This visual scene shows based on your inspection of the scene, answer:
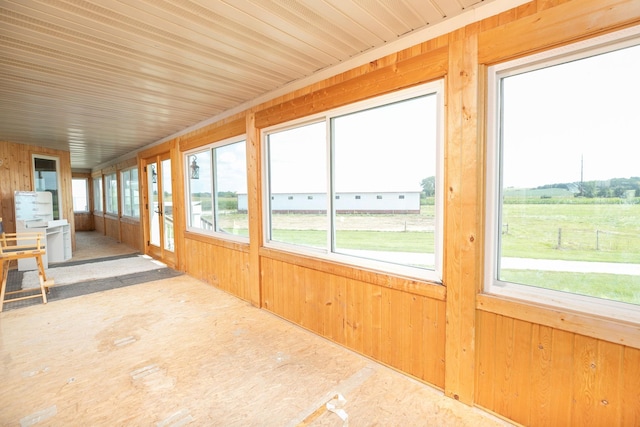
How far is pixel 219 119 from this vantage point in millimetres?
4168

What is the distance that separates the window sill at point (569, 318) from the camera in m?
1.40

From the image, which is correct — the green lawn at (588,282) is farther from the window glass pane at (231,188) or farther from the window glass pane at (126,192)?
the window glass pane at (126,192)

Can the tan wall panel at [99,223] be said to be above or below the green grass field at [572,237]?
below

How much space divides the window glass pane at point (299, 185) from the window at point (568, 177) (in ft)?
4.91

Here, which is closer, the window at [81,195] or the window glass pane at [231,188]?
the window glass pane at [231,188]

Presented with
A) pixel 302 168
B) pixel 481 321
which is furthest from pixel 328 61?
pixel 481 321

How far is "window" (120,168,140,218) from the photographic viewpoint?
7.40 metres

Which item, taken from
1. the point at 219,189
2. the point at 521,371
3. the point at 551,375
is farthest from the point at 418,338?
Answer: the point at 219,189

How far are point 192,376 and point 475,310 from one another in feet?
6.78

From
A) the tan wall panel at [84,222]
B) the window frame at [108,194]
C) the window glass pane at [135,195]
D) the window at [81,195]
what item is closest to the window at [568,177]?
the window glass pane at [135,195]

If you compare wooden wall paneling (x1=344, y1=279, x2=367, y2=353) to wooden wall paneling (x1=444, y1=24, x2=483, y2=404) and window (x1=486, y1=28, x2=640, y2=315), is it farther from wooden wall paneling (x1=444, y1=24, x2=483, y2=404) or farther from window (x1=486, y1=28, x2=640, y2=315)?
window (x1=486, y1=28, x2=640, y2=315)

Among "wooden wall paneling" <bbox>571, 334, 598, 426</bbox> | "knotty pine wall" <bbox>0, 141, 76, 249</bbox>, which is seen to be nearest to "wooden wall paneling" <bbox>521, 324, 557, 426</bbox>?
"wooden wall paneling" <bbox>571, 334, 598, 426</bbox>

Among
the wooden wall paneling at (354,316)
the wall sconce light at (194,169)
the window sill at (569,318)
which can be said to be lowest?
the wooden wall paneling at (354,316)

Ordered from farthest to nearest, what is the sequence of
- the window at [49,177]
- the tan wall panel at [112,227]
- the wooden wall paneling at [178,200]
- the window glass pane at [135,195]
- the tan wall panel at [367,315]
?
the tan wall panel at [112,227] → the window glass pane at [135,195] → the window at [49,177] → the wooden wall paneling at [178,200] → the tan wall panel at [367,315]
